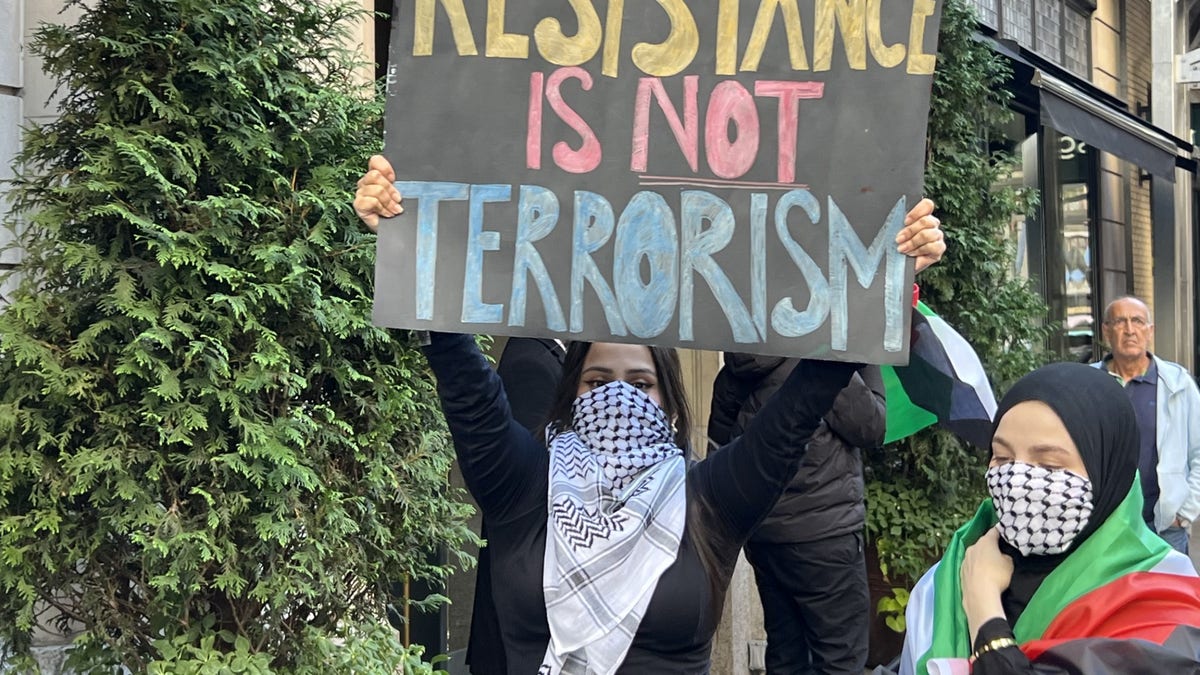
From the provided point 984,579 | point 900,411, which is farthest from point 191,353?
point 984,579

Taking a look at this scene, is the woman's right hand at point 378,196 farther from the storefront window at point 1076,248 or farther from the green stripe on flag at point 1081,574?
the storefront window at point 1076,248

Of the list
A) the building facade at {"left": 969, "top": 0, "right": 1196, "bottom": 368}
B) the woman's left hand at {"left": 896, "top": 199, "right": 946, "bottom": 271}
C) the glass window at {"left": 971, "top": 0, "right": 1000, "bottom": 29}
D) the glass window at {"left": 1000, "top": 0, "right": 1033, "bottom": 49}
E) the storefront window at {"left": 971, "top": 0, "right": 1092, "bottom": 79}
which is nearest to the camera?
the woman's left hand at {"left": 896, "top": 199, "right": 946, "bottom": 271}

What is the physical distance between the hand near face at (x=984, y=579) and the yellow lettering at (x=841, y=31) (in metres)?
0.93

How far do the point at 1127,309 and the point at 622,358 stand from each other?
3.70 m

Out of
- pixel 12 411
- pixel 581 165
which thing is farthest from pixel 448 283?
pixel 12 411

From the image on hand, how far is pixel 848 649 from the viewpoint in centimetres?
438

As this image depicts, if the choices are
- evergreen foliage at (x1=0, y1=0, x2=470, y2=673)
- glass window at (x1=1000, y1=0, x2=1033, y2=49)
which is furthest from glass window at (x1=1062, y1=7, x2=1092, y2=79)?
evergreen foliage at (x1=0, y1=0, x2=470, y2=673)

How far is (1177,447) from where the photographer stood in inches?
213

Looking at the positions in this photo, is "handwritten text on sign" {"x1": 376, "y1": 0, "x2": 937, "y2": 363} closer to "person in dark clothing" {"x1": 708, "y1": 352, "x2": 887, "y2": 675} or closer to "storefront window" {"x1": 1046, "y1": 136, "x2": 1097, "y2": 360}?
"person in dark clothing" {"x1": 708, "y1": 352, "x2": 887, "y2": 675}

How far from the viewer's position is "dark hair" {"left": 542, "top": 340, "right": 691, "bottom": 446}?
2658mm

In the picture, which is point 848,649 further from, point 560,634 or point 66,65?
point 66,65

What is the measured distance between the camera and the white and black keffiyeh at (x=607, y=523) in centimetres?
232

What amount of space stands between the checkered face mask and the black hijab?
30 mm

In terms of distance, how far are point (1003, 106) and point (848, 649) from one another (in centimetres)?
398
